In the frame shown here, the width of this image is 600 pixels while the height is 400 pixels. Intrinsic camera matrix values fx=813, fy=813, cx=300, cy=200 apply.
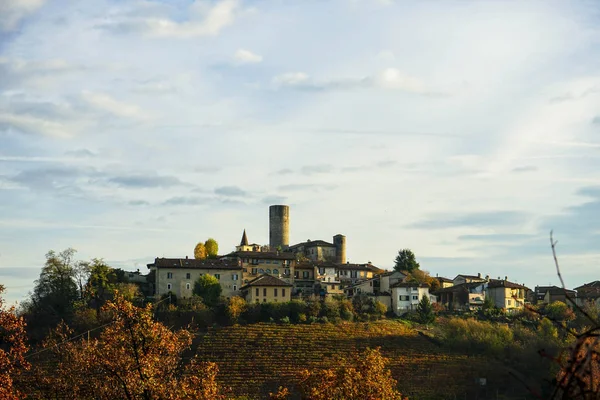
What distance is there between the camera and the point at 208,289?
303 feet

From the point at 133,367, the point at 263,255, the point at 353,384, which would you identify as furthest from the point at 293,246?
the point at 133,367

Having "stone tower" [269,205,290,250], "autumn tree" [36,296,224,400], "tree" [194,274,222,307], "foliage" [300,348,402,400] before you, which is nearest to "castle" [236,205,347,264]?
"stone tower" [269,205,290,250]

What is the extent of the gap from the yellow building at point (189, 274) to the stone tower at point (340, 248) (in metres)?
32.2

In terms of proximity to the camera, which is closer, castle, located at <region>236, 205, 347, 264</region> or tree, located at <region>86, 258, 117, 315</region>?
tree, located at <region>86, 258, 117, 315</region>

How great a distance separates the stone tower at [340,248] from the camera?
5037 inches

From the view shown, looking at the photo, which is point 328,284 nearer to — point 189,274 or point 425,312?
point 425,312

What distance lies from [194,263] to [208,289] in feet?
17.2

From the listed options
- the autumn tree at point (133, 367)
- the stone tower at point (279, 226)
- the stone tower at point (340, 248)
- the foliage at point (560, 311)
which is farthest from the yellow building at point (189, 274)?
Answer: the autumn tree at point (133, 367)

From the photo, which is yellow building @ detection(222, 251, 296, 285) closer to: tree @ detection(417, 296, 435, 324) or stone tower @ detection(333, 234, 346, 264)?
tree @ detection(417, 296, 435, 324)

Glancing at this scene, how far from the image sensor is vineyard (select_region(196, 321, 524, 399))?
7056 centimetres

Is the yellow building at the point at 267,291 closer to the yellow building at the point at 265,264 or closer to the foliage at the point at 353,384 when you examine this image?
the yellow building at the point at 265,264

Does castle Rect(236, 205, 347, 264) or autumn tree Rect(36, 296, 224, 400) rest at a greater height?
castle Rect(236, 205, 347, 264)

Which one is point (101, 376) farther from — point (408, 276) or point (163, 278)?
point (408, 276)

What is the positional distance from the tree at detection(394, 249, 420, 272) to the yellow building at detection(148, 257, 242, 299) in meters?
28.4
